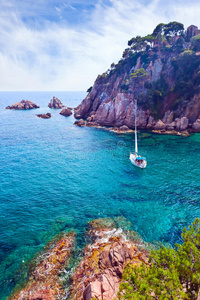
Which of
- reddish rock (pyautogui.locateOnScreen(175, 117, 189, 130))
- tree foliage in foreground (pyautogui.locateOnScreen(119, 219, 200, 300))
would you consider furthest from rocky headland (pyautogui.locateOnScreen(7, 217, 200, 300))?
reddish rock (pyautogui.locateOnScreen(175, 117, 189, 130))

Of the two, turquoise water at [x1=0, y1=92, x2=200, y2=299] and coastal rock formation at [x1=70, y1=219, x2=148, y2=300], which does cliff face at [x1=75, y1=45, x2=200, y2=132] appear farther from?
coastal rock formation at [x1=70, y1=219, x2=148, y2=300]

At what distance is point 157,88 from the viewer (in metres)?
95.4

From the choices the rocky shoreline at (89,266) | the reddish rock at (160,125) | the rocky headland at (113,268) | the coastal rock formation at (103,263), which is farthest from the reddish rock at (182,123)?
the coastal rock formation at (103,263)

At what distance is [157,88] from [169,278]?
315 feet

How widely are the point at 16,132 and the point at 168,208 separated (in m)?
81.4

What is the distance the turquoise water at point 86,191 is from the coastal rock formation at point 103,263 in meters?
2.92

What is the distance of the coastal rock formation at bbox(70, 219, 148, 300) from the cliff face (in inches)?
2683

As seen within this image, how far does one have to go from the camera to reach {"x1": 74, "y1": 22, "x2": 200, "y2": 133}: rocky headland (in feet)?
276

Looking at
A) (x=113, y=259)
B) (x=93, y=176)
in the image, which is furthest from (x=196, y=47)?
(x=113, y=259)

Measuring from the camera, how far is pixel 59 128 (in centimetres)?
9944

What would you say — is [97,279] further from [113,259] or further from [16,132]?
[16,132]

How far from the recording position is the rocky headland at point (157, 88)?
8419 centimetres

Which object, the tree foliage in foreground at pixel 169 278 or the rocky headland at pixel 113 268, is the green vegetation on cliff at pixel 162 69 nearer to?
the rocky headland at pixel 113 268

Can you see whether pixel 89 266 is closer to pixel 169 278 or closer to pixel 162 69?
pixel 169 278
